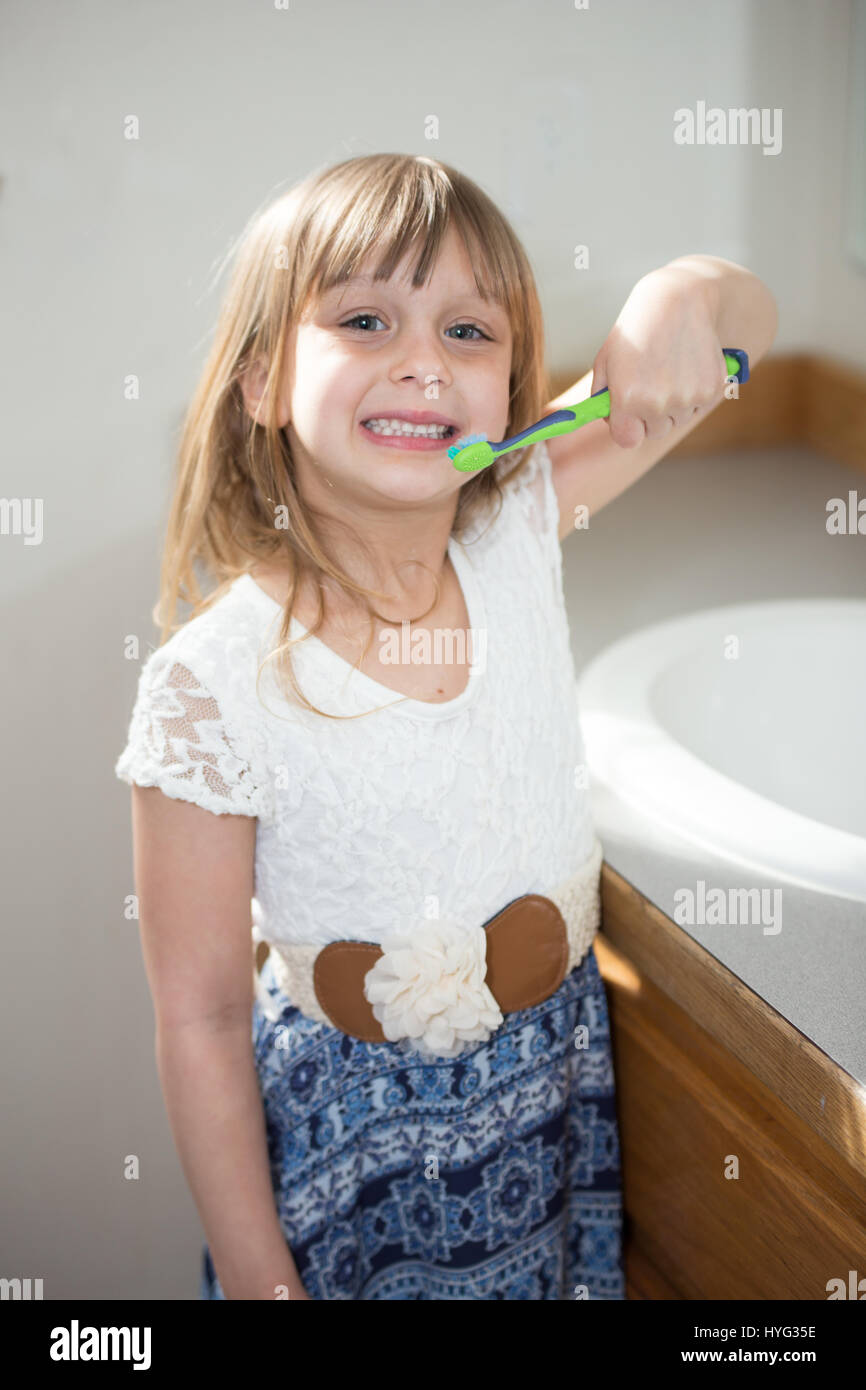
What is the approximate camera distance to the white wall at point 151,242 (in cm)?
88

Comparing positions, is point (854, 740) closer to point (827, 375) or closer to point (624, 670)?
point (624, 670)

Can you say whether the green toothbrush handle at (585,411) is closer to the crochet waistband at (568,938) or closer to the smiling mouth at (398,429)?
the smiling mouth at (398,429)

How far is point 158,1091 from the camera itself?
36.9 inches

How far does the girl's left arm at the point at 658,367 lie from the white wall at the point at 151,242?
1.17ft

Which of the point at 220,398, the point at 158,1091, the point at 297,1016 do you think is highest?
the point at 220,398

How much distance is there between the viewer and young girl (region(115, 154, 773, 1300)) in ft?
2.14

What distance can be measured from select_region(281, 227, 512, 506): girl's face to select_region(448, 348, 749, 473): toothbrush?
0.02 meters

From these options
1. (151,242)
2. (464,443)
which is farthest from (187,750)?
(151,242)

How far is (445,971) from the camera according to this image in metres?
0.68

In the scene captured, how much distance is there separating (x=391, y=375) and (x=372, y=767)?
205 millimetres

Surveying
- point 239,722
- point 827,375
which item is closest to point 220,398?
point 239,722

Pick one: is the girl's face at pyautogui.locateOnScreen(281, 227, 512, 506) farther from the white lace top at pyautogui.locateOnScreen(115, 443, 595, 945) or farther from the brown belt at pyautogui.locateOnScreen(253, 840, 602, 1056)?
the brown belt at pyautogui.locateOnScreen(253, 840, 602, 1056)

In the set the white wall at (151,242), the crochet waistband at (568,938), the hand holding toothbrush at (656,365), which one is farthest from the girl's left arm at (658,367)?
the white wall at (151,242)
